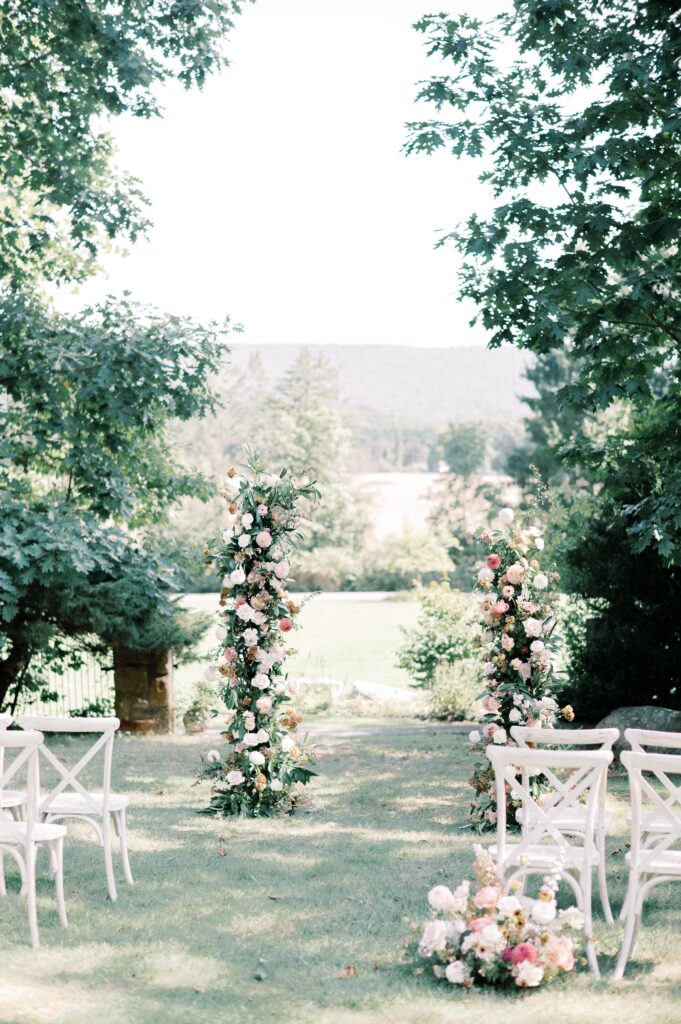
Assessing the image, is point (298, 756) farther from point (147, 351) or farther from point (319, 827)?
point (147, 351)

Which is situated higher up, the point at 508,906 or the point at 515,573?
the point at 515,573

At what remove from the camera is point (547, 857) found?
Result: 4832 millimetres

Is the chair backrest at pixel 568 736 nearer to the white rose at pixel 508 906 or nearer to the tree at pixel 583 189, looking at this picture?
the white rose at pixel 508 906

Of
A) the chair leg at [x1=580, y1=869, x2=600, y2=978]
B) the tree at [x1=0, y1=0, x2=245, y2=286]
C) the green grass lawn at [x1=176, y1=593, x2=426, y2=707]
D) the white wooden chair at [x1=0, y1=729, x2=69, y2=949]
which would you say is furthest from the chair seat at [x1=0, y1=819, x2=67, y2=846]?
the green grass lawn at [x1=176, y1=593, x2=426, y2=707]

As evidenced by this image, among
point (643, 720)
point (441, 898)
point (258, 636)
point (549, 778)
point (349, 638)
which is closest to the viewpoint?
point (441, 898)

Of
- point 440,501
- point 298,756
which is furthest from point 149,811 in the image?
point 440,501

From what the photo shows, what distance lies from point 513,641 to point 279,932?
299 cm

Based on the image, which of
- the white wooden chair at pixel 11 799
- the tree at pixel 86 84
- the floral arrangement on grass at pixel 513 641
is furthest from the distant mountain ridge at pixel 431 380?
the white wooden chair at pixel 11 799

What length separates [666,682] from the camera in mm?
11328

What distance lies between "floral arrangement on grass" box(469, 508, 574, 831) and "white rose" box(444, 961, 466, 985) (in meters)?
3.15

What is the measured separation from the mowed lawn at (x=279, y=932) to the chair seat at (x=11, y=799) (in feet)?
1.59

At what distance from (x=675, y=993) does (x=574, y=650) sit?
819 centimetres

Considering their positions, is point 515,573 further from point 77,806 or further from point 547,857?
point 77,806

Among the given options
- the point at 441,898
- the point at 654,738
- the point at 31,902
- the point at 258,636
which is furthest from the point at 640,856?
the point at 258,636
